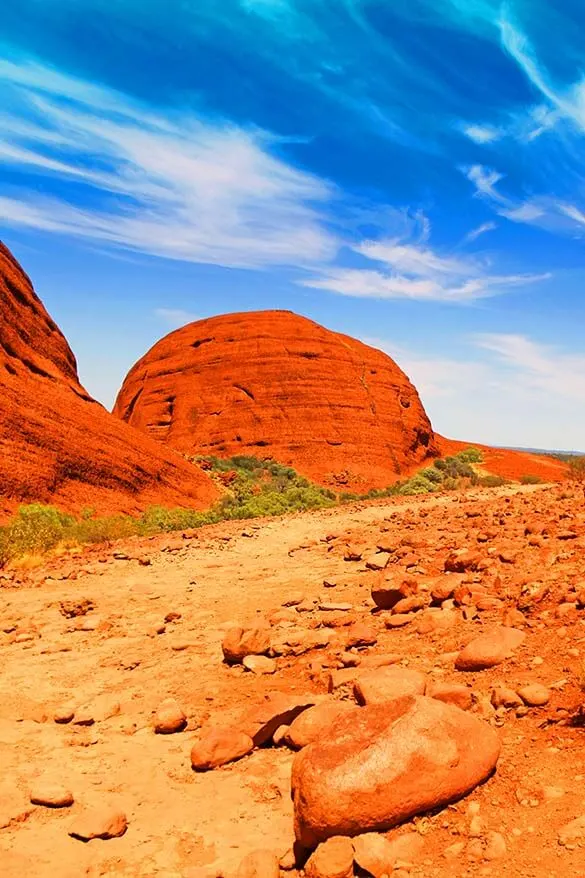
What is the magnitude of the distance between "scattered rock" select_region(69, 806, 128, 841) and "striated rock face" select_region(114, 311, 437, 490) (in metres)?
34.5

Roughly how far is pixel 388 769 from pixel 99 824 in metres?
1.46

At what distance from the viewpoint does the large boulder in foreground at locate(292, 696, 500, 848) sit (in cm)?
275

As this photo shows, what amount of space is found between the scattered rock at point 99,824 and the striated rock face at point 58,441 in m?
14.8

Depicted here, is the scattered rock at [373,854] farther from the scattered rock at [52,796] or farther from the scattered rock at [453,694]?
the scattered rock at [52,796]

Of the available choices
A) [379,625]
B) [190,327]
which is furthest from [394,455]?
[379,625]

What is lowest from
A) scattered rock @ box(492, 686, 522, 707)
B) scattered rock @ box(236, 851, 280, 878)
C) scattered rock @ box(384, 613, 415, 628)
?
scattered rock @ box(236, 851, 280, 878)

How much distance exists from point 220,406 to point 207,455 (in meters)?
4.88

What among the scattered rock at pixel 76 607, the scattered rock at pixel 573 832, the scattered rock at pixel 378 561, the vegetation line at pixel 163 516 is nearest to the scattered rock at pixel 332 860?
the scattered rock at pixel 573 832

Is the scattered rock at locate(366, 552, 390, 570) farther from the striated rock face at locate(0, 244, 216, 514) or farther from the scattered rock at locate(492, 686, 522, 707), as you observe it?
the striated rock face at locate(0, 244, 216, 514)

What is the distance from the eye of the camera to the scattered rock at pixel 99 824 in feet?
10.1

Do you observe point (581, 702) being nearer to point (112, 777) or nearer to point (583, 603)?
point (583, 603)

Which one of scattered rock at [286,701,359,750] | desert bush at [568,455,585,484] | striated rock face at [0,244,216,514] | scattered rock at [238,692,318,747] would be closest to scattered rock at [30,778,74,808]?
scattered rock at [238,692,318,747]

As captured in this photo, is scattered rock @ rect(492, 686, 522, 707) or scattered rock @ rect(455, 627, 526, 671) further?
scattered rock @ rect(455, 627, 526, 671)

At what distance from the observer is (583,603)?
4.30m
